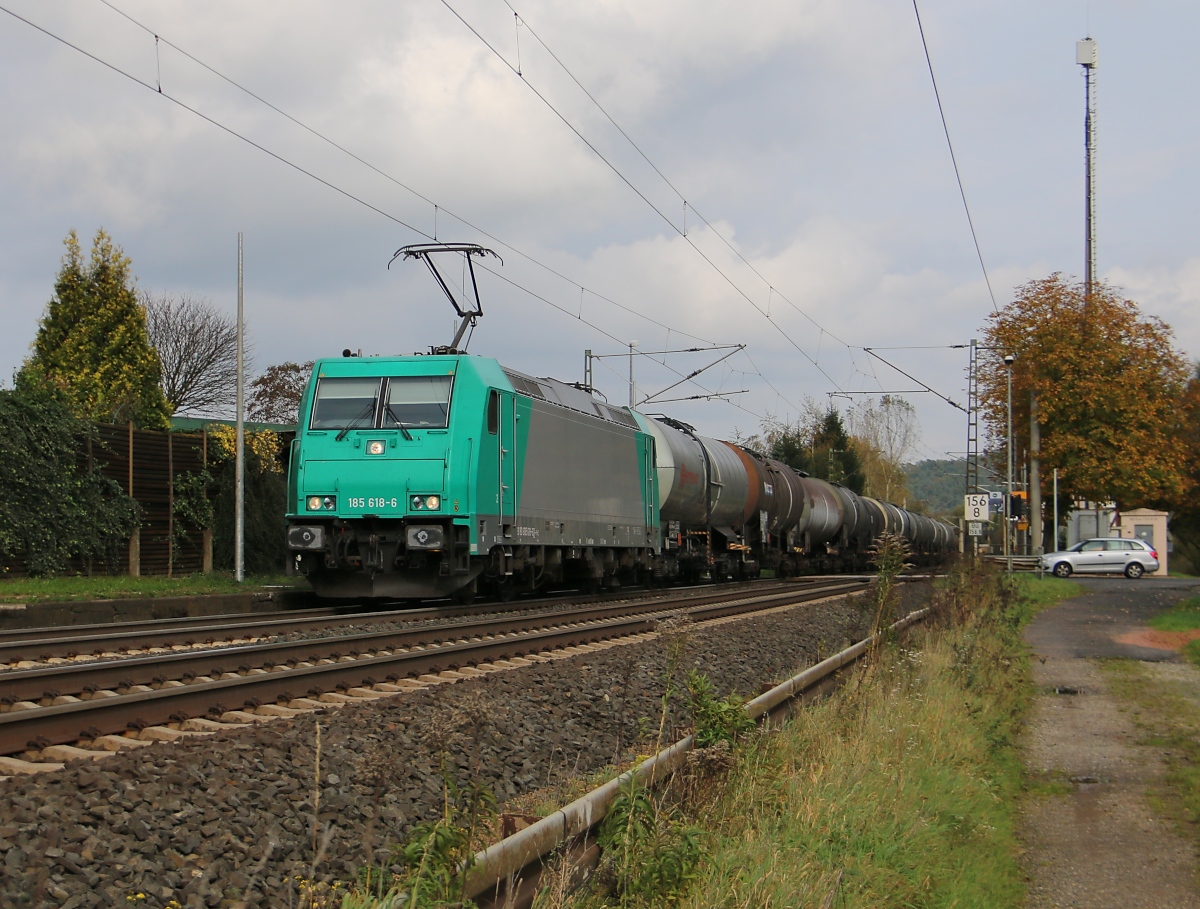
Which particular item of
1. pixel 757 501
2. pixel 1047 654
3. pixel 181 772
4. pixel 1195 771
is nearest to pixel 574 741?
pixel 181 772

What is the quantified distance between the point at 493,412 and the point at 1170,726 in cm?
902

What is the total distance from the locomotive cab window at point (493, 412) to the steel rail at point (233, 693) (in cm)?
361

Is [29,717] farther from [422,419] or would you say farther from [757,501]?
[757,501]

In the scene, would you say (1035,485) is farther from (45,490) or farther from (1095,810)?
(1095,810)

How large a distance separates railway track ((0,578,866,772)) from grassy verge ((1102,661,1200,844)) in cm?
372

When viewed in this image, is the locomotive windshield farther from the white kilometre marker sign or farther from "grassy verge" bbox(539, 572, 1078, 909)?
the white kilometre marker sign

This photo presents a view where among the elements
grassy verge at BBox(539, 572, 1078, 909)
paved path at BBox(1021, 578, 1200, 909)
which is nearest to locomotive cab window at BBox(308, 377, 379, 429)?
grassy verge at BBox(539, 572, 1078, 909)

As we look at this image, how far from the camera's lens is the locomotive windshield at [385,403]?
1556 centimetres

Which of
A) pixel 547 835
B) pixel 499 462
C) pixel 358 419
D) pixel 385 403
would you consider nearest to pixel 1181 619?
pixel 499 462

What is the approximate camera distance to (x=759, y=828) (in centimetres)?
561

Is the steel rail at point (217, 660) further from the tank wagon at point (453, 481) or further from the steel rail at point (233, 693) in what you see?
the tank wagon at point (453, 481)

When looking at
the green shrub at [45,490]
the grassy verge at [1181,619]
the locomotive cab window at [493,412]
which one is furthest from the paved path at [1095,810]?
the green shrub at [45,490]

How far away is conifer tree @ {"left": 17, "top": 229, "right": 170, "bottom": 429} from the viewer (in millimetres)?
34094

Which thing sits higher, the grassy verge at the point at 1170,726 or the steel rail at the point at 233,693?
the steel rail at the point at 233,693
